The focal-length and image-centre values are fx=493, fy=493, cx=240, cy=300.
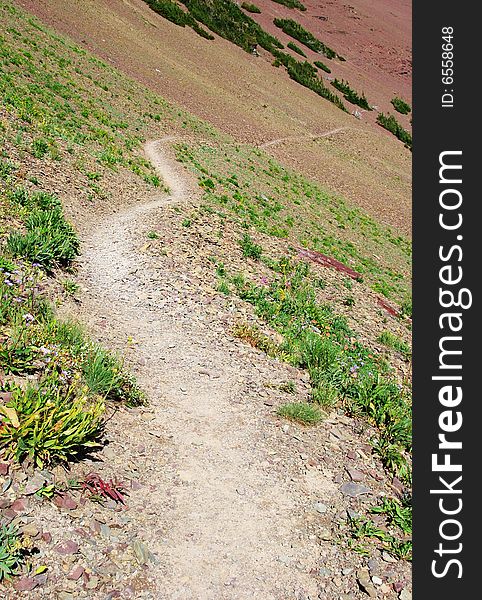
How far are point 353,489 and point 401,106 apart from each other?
64239 mm

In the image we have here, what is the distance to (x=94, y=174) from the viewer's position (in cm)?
1678

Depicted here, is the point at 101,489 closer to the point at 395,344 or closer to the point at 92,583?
the point at 92,583

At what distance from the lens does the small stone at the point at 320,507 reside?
19.9 feet

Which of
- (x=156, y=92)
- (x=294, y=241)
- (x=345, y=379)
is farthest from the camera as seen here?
(x=156, y=92)

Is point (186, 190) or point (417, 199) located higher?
point (417, 199)

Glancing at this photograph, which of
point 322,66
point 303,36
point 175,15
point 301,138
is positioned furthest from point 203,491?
point 303,36

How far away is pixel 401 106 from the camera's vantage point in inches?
2435

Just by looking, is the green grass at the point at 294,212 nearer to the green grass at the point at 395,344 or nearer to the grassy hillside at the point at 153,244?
the grassy hillside at the point at 153,244

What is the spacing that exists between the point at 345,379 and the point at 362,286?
8428 millimetres

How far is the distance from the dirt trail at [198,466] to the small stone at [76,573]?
69 cm

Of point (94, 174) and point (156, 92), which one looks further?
point (156, 92)

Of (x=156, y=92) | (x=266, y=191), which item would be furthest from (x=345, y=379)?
(x=156, y=92)

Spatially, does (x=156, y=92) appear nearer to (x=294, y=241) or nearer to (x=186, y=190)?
(x=186, y=190)

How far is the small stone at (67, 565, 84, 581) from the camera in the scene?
4.40 metres
